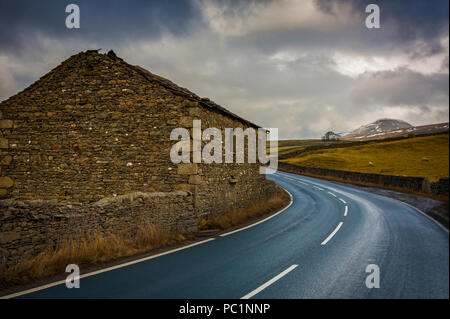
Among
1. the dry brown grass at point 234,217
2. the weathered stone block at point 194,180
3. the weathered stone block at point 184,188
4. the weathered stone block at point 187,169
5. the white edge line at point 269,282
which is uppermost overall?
the weathered stone block at point 187,169

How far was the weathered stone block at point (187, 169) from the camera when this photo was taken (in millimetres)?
10414

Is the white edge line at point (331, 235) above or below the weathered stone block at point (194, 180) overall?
below

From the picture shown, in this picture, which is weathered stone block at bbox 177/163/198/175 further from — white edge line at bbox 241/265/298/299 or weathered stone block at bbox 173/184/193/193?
white edge line at bbox 241/265/298/299

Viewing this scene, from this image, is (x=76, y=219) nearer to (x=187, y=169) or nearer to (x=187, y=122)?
(x=187, y=169)

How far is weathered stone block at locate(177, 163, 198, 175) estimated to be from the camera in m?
10.4

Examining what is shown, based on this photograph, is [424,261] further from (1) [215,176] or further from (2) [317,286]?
(1) [215,176]

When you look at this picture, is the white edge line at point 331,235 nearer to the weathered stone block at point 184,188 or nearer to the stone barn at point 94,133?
the stone barn at point 94,133

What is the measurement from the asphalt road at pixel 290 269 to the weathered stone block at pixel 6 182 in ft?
29.0

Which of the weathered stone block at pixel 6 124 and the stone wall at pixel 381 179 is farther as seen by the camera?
the stone wall at pixel 381 179

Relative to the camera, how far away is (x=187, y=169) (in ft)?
34.3

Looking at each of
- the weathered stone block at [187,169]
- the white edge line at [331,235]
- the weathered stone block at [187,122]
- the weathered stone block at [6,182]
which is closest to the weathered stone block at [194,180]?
the weathered stone block at [187,169]

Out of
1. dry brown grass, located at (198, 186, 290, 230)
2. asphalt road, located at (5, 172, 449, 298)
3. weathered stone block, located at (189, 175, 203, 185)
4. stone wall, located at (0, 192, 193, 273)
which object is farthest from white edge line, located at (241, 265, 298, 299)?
weathered stone block, located at (189, 175, 203, 185)
